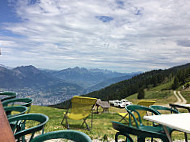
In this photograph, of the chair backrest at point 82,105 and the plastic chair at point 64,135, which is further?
the chair backrest at point 82,105

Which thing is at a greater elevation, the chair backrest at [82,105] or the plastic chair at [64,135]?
the plastic chair at [64,135]

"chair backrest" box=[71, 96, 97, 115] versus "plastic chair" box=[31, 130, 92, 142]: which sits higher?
"plastic chair" box=[31, 130, 92, 142]

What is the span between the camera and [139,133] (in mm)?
1705

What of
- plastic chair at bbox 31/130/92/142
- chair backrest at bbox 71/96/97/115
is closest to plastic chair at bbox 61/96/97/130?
chair backrest at bbox 71/96/97/115

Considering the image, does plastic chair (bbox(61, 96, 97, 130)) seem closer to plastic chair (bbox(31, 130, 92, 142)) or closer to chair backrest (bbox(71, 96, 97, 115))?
chair backrest (bbox(71, 96, 97, 115))

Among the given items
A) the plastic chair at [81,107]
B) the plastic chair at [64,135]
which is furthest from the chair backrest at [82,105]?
the plastic chair at [64,135]

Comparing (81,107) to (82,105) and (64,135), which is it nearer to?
(82,105)

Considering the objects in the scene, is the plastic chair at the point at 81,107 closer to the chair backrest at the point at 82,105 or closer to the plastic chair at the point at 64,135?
the chair backrest at the point at 82,105

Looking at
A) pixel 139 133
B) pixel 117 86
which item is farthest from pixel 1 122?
pixel 117 86

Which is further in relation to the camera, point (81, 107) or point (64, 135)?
point (81, 107)

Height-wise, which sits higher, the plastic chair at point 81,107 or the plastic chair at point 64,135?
the plastic chair at point 64,135

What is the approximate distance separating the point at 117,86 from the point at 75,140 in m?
97.8

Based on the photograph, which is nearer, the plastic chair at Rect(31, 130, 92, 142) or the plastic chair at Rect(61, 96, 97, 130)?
the plastic chair at Rect(31, 130, 92, 142)

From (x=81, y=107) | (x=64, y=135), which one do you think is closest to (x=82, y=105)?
(x=81, y=107)
